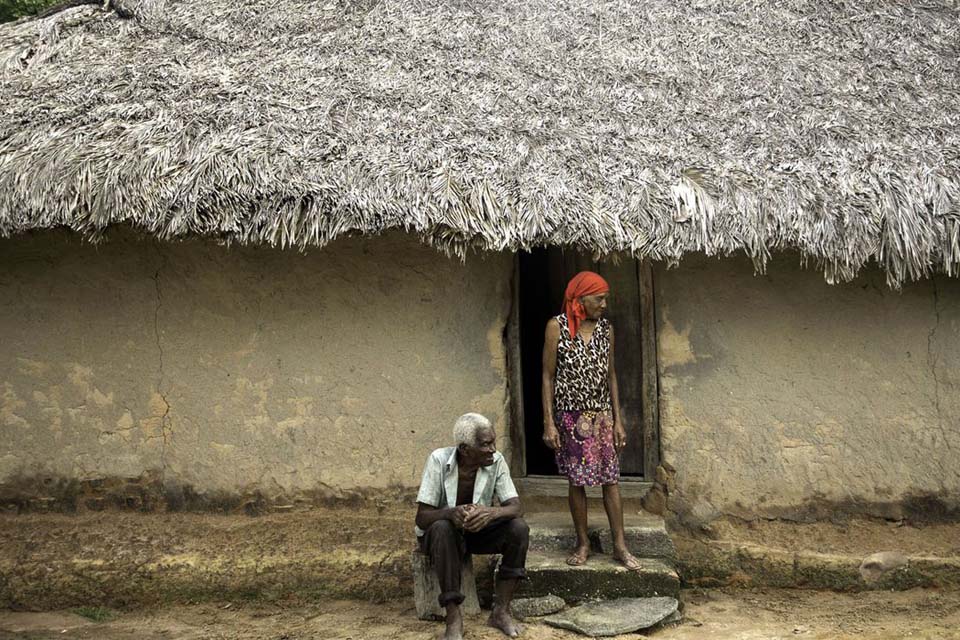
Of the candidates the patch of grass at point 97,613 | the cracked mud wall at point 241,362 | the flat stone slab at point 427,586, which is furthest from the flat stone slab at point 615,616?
the patch of grass at point 97,613

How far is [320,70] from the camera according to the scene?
5.04m

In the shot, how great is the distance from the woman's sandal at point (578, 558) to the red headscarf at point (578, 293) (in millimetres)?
1003

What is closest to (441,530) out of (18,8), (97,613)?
(97,613)

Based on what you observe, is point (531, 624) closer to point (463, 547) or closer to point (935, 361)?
point (463, 547)

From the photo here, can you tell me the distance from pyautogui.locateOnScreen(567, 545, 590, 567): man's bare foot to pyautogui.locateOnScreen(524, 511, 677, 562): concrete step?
5.9 inches

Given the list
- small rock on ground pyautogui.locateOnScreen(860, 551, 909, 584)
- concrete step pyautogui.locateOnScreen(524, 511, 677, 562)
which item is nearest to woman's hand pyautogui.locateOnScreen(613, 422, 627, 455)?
concrete step pyautogui.locateOnScreen(524, 511, 677, 562)

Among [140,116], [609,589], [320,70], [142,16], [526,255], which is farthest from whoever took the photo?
[526,255]

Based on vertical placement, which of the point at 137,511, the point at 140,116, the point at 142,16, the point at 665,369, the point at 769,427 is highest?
the point at 142,16

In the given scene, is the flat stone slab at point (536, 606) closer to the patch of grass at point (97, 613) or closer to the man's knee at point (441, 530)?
the man's knee at point (441, 530)

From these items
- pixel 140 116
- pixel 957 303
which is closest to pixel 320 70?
pixel 140 116

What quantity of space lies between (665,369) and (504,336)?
0.85 metres

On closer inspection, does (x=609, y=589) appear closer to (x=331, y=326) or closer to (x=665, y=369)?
(x=665, y=369)

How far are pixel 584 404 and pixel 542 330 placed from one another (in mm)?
2050

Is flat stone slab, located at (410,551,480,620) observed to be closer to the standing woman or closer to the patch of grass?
the standing woman
